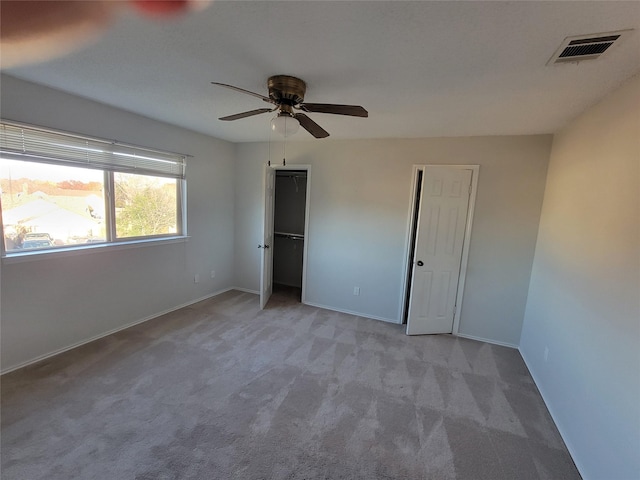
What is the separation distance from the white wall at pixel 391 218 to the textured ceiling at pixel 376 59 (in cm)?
60

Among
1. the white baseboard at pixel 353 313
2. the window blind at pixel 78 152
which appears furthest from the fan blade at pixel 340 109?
the white baseboard at pixel 353 313

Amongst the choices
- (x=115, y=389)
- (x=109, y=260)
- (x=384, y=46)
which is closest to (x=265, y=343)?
(x=115, y=389)

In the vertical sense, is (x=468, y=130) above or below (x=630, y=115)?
above

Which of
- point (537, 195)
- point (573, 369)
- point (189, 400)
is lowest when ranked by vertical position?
point (189, 400)

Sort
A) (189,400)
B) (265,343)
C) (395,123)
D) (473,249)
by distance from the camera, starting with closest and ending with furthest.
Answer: (189,400) < (395,123) < (265,343) < (473,249)

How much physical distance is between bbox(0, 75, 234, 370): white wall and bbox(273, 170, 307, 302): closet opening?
0.92m

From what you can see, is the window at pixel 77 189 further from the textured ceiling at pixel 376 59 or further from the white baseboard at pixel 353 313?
the white baseboard at pixel 353 313

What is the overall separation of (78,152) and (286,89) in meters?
2.19

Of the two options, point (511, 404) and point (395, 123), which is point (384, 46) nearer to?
point (395, 123)

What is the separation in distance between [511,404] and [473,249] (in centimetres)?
162

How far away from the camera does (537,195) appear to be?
300cm

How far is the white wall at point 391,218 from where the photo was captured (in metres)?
3.07

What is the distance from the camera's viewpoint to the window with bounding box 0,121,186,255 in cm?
225

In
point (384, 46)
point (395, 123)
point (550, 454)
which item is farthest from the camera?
point (395, 123)
